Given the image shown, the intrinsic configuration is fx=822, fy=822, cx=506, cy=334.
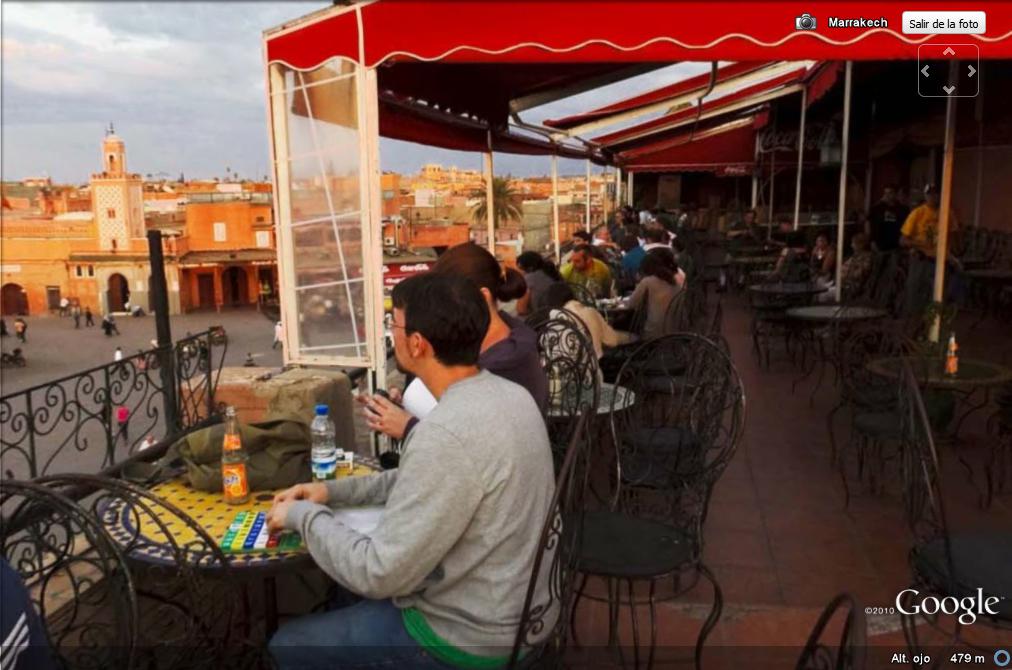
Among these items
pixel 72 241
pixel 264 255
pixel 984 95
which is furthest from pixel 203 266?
pixel 984 95

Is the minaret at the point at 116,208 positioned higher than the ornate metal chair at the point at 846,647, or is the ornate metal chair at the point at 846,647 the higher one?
the minaret at the point at 116,208

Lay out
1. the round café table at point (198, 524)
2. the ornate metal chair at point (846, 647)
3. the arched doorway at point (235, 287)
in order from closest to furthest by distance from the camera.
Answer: the ornate metal chair at point (846, 647), the round café table at point (198, 524), the arched doorway at point (235, 287)

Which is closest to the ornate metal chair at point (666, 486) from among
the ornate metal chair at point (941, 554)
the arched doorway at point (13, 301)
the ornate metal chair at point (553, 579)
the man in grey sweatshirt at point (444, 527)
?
the ornate metal chair at point (553, 579)

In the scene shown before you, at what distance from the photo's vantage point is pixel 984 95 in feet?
28.8

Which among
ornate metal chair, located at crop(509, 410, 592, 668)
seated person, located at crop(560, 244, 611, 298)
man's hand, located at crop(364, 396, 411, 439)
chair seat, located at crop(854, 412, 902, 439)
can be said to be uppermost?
seated person, located at crop(560, 244, 611, 298)

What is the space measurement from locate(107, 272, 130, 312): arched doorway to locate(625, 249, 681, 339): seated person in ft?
158

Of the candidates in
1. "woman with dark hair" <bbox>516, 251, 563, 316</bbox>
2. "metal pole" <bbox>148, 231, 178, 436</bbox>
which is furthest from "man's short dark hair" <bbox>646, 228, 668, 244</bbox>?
"metal pole" <bbox>148, 231, 178, 436</bbox>

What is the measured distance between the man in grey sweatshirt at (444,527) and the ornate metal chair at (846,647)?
57 cm

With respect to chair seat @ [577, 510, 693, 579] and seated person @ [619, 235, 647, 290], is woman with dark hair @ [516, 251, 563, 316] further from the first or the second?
chair seat @ [577, 510, 693, 579]

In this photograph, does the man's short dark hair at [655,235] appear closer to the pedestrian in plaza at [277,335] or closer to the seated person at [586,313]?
the pedestrian in plaza at [277,335]

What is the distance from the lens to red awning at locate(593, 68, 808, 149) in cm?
961

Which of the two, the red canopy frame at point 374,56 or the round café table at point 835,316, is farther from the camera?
the round café table at point 835,316

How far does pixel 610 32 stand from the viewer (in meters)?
3.44

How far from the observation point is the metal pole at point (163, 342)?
3.98 metres
